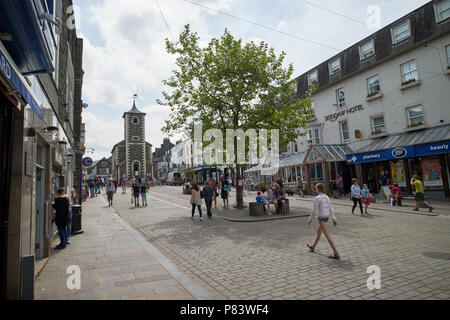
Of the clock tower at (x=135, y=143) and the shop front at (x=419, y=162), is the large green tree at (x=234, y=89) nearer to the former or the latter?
the shop front at (x=419, y=162)

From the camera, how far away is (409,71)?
57.5 feet

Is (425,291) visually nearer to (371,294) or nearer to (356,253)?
(371,294)

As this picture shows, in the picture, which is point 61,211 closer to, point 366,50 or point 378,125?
point 378,125

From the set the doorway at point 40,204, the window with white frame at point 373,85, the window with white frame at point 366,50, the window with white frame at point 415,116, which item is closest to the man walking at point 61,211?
the doorway at point 40,204

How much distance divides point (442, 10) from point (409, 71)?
3.66m

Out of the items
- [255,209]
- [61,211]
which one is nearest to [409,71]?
[255,209]

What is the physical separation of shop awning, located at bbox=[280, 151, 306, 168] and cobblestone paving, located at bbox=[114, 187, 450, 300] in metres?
14.7

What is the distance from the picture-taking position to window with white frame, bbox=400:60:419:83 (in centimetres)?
1714

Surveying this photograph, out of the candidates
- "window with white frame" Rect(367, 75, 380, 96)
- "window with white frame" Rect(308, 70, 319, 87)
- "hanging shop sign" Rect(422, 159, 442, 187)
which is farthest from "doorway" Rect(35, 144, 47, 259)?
"window with white frame" Rect(308, 70, 319, 87)

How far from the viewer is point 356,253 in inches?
237

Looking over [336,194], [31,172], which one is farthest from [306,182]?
[31,172]

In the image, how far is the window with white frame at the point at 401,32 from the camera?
1747 cm

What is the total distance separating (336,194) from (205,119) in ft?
41.7
